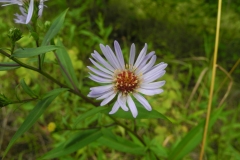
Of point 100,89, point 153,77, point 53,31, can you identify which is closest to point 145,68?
point 153,77

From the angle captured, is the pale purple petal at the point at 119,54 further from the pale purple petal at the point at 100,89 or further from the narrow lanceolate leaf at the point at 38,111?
the narrow lanceolate leaf at the point at 38,111

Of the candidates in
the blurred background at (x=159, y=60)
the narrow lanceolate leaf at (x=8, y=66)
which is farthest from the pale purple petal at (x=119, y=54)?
the blurred background at (x=159, y=60)

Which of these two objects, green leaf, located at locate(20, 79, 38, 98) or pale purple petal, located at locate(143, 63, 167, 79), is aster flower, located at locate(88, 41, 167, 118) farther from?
green leaf, located at locate(20, 79, 38, 98)

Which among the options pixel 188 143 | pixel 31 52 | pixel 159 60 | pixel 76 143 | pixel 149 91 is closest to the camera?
pixel 31 52

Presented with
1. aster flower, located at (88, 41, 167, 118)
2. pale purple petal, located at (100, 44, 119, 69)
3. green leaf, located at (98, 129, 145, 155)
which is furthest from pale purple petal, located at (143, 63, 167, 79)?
green leaf, located at (98, 129, 145, 155)

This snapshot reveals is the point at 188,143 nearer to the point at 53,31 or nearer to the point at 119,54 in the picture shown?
the point at 119,54

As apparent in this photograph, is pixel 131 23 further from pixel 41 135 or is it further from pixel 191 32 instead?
pixel 41 135
